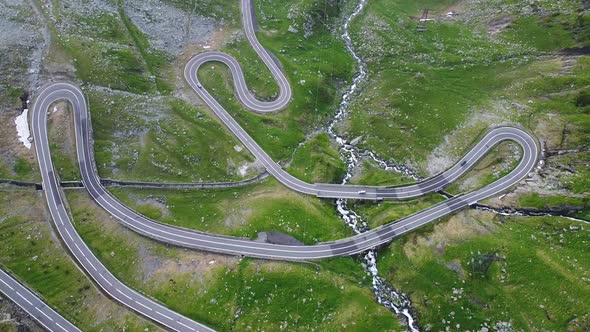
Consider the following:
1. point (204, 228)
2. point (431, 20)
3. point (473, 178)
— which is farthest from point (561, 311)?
point (431, 20)

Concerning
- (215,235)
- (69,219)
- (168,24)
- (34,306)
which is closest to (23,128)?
(69,219)

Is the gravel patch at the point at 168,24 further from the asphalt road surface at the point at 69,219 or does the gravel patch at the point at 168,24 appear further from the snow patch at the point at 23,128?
the snow patch at the point at 23,128

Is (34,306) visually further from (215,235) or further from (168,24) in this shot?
(168,24)

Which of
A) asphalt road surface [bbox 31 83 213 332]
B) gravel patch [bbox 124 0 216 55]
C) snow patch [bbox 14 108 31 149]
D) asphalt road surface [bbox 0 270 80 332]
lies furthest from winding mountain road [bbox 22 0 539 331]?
gravel patch [bbox 124 0 216 55]

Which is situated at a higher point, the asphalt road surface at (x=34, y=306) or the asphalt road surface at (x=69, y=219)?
the asphalt road surface at (x=69, y=219)

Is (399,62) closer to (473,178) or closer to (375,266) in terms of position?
(473,178)

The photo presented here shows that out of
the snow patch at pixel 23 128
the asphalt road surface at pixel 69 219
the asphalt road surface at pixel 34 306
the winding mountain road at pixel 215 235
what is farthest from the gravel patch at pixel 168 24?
the asphalt road surface at pixel 34 306
